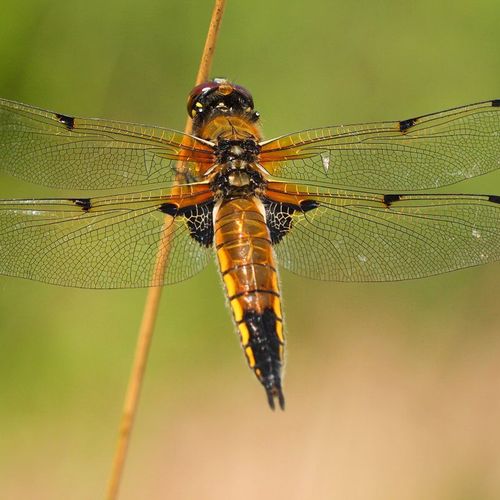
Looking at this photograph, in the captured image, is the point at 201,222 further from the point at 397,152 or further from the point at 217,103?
the point at 397,152

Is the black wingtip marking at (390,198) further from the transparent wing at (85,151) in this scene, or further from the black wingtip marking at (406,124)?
the transparent wing at (85,151)

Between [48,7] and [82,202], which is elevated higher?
[48,7]

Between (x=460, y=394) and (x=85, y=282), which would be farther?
(x=460, y=394)

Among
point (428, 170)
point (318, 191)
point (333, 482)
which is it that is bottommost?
point (333, 482)

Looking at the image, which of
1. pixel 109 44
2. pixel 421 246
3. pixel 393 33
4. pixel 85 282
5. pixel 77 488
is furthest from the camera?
pixel 393 33

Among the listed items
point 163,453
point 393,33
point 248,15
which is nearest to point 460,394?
point 163,453

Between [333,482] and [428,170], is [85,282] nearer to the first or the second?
[428,170]
